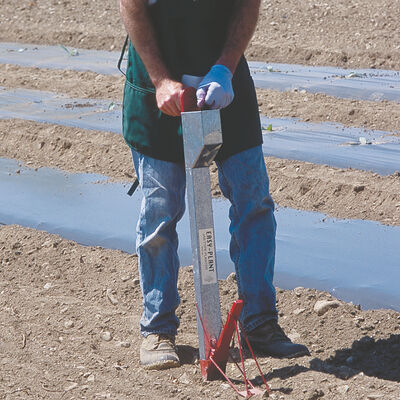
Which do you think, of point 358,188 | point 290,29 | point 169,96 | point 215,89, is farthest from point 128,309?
point 290,29

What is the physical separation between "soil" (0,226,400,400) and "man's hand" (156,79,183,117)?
958mm

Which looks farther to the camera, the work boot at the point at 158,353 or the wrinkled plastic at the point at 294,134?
the wrinkled plastic at the point at 294,134

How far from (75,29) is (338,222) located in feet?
28.0

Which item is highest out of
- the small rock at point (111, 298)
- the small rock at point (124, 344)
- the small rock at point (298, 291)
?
the small rock at point (298, 291)

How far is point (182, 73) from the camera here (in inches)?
119

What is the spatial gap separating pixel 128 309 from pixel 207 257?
1.07 metres

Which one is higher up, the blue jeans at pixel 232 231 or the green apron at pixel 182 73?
the green apron at pixel 182 73

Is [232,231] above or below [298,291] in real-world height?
above

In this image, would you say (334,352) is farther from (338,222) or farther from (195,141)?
(338,222)

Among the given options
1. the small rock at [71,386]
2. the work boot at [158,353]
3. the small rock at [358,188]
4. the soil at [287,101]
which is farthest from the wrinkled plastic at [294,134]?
the small rock at [71,386]

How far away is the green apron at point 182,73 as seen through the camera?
295 centimetres

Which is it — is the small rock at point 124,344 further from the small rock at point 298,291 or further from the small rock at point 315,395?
the small rock at point 315,395

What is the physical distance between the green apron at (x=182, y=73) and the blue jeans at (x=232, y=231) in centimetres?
6

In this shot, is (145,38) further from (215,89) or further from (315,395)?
(315,395)
